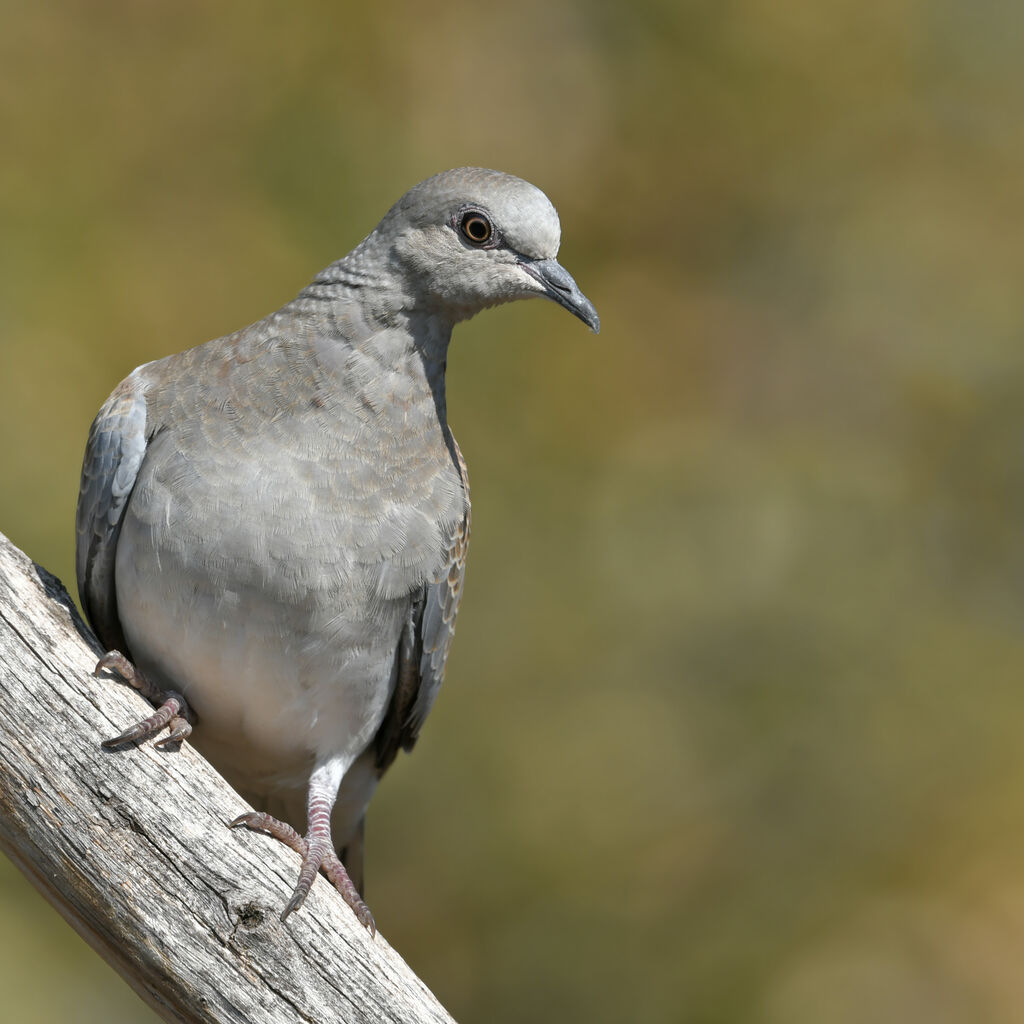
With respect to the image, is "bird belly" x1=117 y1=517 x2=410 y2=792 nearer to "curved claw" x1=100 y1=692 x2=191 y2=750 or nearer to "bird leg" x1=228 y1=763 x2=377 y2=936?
"bird leg" x1=228 y1=763 x2=377 y2=936

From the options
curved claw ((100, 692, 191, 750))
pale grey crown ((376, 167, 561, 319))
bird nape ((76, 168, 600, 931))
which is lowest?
curved claw ((100, 692, 191, 750))

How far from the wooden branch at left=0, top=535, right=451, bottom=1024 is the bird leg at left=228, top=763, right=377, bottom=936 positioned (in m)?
0.03

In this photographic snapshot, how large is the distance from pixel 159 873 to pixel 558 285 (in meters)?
1.95

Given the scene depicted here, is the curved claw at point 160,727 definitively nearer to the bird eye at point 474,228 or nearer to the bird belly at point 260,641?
the bird belly at point 260,641

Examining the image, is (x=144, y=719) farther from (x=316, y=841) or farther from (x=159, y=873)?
(x=316, y=841)

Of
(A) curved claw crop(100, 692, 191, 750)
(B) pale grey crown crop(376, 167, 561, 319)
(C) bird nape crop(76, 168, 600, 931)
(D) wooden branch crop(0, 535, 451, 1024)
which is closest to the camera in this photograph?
(D) wooden branch crop(0, 535, 451, 1024)

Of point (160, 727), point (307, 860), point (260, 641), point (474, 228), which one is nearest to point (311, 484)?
point (260, 641)

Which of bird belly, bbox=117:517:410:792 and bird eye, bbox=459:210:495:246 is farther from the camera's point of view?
bird eye, bbox=459:210:495:246

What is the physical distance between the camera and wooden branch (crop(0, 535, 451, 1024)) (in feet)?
9.98

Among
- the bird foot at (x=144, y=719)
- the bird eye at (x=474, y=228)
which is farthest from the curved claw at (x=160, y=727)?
the bird eye at (x=474, y=228)

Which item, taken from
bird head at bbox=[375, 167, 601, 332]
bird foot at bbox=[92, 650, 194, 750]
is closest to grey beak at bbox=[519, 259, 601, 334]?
bird head at bbox=[375, 167, 601, 332]

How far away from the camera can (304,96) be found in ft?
23.8

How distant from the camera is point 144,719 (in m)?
3.27

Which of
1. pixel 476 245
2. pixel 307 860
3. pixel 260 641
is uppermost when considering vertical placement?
pixel 476 245
